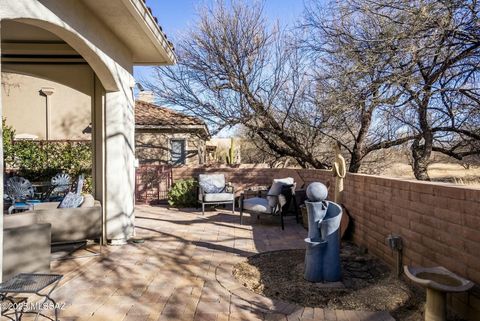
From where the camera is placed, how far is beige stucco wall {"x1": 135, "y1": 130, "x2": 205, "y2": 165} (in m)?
13.0

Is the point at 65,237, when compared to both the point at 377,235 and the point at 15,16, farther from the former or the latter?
the point at 377,235

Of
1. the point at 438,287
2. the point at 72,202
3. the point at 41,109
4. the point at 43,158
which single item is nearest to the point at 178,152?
the point at 43,158

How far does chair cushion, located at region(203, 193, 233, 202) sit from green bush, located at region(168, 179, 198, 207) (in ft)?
4.39

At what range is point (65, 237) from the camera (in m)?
4.62

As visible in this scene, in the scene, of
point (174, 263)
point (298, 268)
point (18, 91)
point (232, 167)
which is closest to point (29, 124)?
point (18, 91)

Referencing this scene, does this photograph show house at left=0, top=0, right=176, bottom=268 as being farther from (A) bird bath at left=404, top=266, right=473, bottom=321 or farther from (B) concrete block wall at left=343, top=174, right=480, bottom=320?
(A) bird bath at left=404, top=266, right=473, bottom=321

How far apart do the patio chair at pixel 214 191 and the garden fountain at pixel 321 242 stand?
15.0ft

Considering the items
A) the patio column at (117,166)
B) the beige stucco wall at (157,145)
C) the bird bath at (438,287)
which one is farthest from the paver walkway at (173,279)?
the beige stucco wall at (157,145)

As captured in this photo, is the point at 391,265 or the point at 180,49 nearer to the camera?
the point at 391,265

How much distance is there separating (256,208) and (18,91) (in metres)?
11.3

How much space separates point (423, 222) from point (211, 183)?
6106mm

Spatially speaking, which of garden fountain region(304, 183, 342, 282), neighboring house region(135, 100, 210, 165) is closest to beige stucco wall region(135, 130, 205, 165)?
neighboring house region(135, 100, 210, 165)

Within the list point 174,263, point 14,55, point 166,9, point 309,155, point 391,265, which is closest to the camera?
point 391,265

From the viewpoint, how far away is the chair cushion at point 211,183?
886 cm
